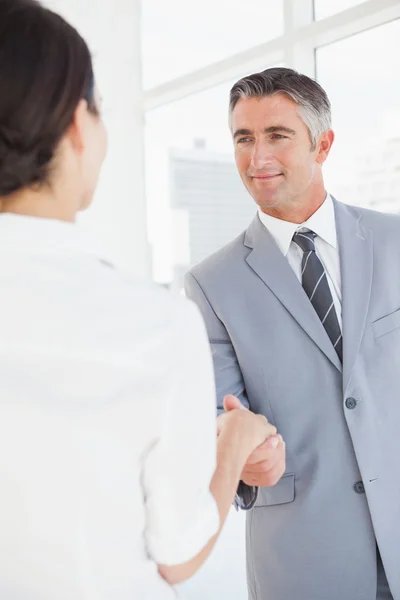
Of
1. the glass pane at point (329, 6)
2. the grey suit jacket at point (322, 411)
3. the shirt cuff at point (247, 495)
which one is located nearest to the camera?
the shirt cuff at point (247, 495)

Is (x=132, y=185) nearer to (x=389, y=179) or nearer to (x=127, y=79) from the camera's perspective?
(x=127, y=79)

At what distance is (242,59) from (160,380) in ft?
11.6

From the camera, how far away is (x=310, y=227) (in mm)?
1753

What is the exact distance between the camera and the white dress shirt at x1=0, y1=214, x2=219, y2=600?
0.72 meters

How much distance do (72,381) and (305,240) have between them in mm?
1134

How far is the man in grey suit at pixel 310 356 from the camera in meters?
1.57

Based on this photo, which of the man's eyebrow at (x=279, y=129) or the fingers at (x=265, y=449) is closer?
the fingers at (x=265, y=449)

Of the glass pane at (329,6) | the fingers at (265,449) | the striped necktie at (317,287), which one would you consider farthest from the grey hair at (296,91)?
the glass pane at (329,6)

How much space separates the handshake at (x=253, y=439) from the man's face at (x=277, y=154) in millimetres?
811

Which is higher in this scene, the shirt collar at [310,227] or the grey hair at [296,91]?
the grey hair at [296,91]

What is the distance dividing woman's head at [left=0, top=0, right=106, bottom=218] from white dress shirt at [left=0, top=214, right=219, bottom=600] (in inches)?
2.2

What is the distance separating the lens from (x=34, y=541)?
0.75 m

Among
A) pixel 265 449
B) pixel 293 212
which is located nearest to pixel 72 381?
pixel 265 449

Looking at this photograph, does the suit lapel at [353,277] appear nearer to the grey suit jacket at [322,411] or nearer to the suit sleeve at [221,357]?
the grey suit jacket at [322,411]
